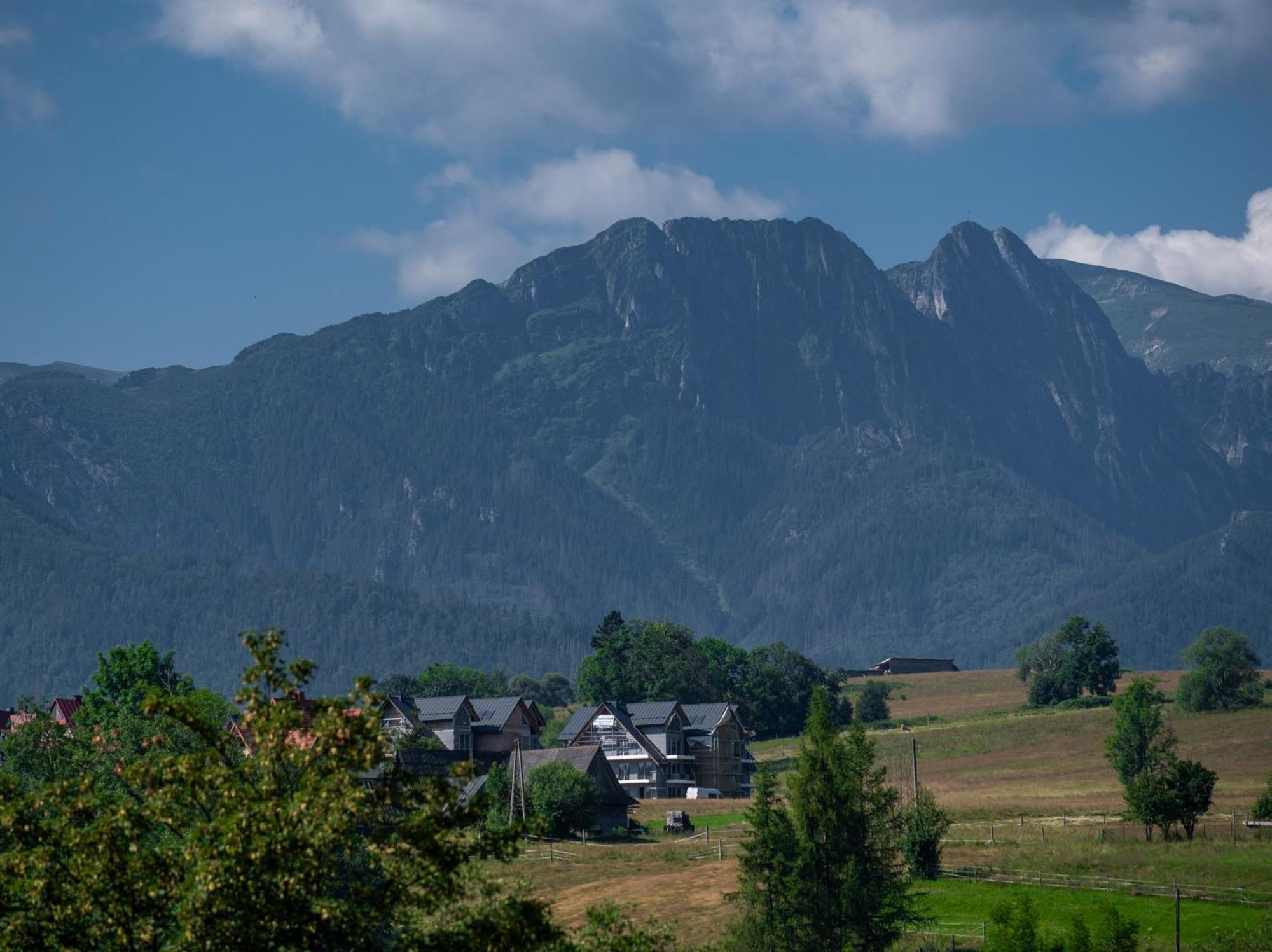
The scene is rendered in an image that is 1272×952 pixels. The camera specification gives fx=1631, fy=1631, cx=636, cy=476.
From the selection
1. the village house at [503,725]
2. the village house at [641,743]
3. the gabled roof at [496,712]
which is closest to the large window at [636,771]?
the village house at [641,743]

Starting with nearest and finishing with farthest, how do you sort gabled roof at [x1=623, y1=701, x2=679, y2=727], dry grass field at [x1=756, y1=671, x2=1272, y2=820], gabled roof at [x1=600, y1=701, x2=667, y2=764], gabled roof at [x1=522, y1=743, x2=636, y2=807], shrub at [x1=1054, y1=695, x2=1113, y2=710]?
dry grass field at [x1=756, y1=671, x2=1272, y2=820] → gabled roof at [x1=522, y1=743, x2=636, y2=807] → gabled roof at [x1=600, y1=701, x2=667, y2=764] → gabled roof at [x1=623, y1=701, x2=679, y2=727] → shrub at [x1=1054, y1=695, x2=1113, y2=710]

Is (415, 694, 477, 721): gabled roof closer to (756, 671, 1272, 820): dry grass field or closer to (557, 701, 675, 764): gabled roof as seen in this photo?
(557, 701, 675, 764): gabled roof

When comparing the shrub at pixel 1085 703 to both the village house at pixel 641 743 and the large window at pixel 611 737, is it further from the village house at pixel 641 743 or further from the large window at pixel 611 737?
the large window at pixel 611 737

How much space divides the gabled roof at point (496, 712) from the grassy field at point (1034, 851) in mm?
24009

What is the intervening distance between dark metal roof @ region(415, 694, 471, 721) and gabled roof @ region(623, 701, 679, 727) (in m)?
15.7

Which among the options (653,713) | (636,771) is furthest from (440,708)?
(653,713)

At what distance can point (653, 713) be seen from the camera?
15088 centimetres

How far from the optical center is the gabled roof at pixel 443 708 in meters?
146

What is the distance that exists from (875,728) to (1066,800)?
238 feet

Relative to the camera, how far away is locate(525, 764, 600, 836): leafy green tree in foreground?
4063 inches

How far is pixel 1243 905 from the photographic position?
211 feet

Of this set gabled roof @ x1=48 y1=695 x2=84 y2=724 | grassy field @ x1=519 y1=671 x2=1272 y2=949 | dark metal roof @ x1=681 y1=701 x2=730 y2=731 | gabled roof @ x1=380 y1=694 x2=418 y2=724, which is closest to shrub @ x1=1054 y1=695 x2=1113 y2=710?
grassy field @ x1=519 y1=671 x2=1272 y2=949

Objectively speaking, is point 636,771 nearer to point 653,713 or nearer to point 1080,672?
point 653,713

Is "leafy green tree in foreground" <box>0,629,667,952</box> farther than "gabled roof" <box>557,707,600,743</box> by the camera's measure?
No
